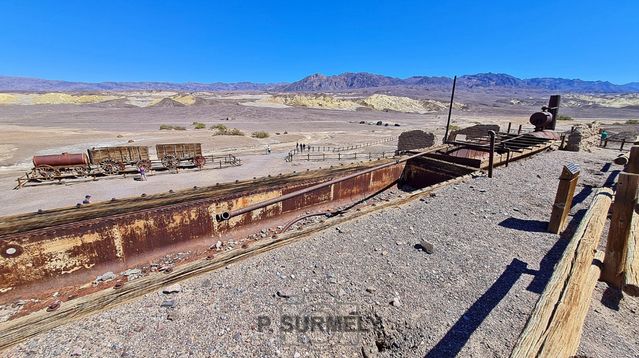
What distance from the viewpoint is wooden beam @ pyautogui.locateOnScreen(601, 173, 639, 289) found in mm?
3402

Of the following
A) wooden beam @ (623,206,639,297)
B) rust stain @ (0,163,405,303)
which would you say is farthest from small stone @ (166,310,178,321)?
wooden beam @ (623,206,639,297)

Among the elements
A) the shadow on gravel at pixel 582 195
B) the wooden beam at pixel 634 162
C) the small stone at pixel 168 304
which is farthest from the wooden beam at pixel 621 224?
the small stone at pixel 168 304

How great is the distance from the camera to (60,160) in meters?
20.3

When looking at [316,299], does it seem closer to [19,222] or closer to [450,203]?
[450,203]

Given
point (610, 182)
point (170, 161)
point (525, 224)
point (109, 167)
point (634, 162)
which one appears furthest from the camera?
point (170, 161)

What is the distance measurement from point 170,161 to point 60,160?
Answer: 22.6ft

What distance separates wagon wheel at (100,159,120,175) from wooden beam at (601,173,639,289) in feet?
85.7

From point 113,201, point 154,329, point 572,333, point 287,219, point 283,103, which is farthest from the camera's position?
point 283,103

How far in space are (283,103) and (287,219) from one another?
119916 millimetres

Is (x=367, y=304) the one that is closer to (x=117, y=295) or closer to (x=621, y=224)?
(x=117, y=295)

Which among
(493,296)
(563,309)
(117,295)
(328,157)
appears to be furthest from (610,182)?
(328,157)

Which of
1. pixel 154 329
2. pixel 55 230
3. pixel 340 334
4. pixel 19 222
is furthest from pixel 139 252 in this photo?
pixel 340 334

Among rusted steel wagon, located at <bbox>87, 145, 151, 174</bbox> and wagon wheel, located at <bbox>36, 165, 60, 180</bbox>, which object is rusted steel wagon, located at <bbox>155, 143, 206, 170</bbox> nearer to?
rusted steel wagon, located at <bbox>87, 145, 151, 174</bbox>

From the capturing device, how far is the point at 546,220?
Answer: 582 centimetres
